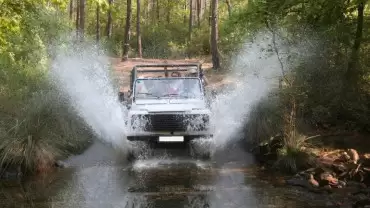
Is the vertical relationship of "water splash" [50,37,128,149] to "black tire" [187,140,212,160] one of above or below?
above

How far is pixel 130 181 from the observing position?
8672 millimetres

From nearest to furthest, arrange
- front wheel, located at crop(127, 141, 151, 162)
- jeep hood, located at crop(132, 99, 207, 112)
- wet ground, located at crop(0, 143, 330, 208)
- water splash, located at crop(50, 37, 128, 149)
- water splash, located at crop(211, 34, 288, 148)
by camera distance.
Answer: wet ground, located at crop(0, 143, 330, 208), jeep hood, located at crop(132, 99, 207, 112), front wheel, located at crop(127, 141, 151, 162), water splash, located at crop(50, 37, 128, 149), water splash, located at crop(211, 34, 288, 148)

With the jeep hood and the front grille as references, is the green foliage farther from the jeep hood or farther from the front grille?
the front grille

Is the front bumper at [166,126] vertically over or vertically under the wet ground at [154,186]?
over

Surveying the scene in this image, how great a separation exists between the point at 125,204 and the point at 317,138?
196 inches

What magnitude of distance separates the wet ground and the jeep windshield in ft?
4.52

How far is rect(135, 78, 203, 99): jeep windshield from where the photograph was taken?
11.0 metres

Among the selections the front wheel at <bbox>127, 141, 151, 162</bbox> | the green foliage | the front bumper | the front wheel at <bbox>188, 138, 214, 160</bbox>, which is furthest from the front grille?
the green foliage

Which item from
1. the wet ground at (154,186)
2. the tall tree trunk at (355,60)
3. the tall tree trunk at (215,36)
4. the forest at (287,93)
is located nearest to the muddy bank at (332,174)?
the forest at (287,93)

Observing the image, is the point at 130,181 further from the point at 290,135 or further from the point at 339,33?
the point at 339,33

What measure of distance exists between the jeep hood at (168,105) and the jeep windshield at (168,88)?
213 millimetres

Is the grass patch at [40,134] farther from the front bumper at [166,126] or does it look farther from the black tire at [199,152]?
the black tire at [199,152]

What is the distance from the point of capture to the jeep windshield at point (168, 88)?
36.0 feet

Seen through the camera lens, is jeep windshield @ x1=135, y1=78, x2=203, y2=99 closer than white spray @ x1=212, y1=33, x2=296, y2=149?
Yes
